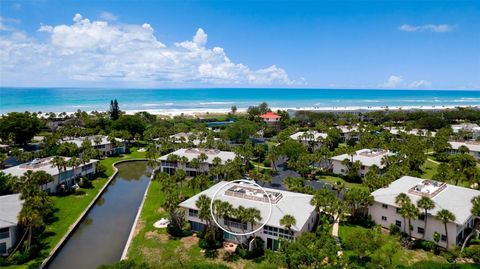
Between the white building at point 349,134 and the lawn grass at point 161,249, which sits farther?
the white building at point 349,134

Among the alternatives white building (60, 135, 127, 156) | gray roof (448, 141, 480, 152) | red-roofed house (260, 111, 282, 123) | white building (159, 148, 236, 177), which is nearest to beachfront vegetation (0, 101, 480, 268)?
white building (159, 148, 236, 177)

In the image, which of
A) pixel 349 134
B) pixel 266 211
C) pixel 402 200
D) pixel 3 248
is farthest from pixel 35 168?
pixel 349 134

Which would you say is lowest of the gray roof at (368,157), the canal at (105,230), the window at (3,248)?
the canal at (105,230)

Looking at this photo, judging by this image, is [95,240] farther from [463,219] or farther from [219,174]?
[463,219]

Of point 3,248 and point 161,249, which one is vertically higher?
point 3,248

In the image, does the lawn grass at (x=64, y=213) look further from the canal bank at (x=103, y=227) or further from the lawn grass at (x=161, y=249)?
the lawn grass at (x=161, y=249)

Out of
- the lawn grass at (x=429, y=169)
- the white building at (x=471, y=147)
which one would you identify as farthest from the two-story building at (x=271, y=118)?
the lawn grass at (x=429, y=169)

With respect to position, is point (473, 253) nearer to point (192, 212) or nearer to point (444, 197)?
point (444, 197)
